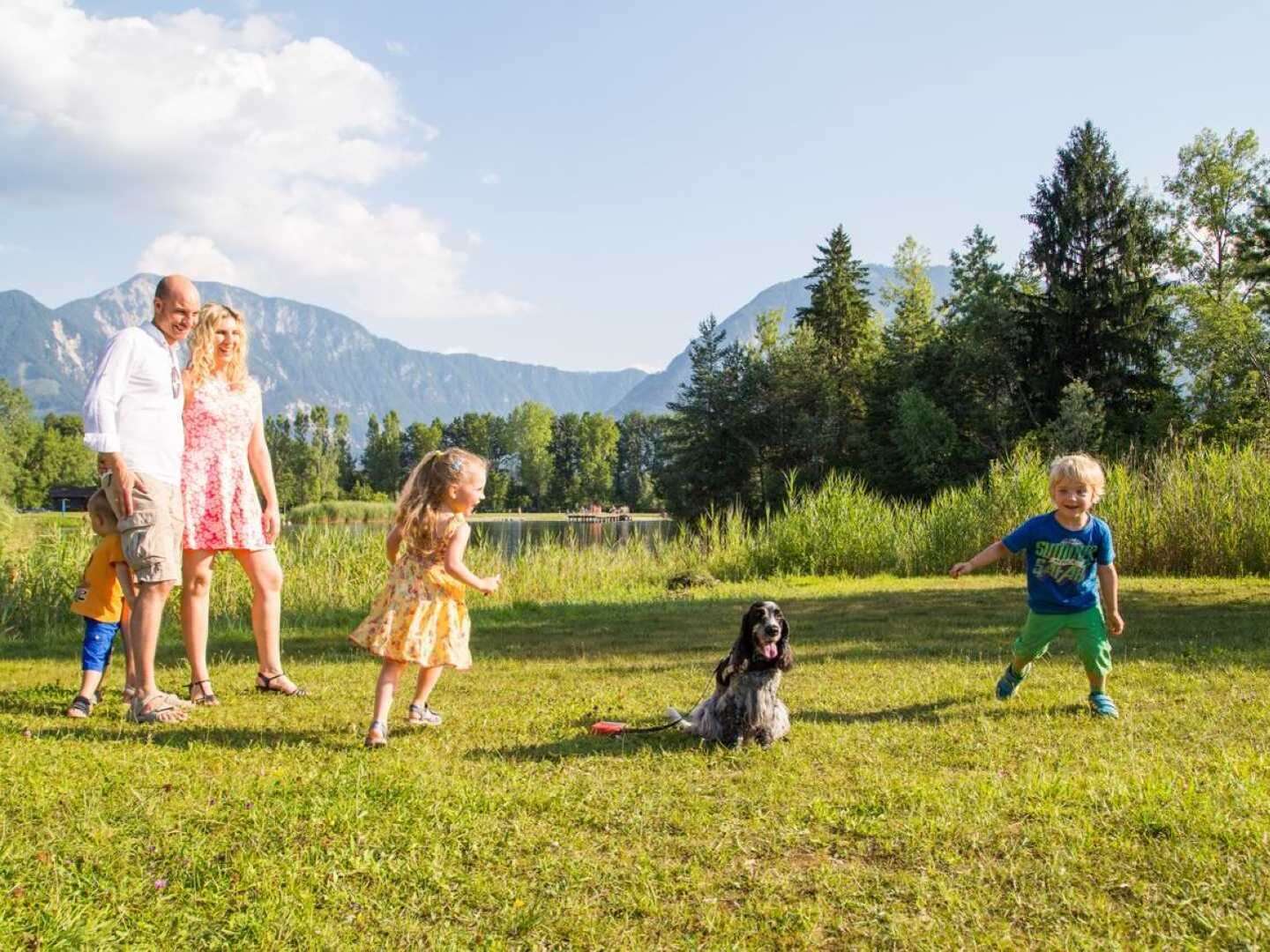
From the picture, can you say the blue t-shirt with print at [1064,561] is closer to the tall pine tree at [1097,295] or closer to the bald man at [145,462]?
the bald man at [145,462]

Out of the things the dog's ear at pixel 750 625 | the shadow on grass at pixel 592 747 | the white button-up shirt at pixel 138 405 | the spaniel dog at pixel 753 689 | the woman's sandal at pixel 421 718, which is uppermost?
the white button-up shirt at pixel 138 405

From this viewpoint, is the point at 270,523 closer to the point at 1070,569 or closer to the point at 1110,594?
the point at 1070,569

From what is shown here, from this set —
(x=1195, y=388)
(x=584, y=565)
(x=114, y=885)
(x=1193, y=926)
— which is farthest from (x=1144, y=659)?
(x=1195, y=388)

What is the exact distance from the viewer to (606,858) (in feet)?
10.4

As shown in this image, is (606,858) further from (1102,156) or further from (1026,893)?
(1102,156)

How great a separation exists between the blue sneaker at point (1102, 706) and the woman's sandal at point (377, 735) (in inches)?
149

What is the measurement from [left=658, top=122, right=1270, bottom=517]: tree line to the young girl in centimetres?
3632

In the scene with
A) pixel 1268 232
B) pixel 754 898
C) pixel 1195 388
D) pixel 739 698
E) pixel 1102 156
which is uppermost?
pixel 1102 156

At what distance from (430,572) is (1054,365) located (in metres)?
44.2

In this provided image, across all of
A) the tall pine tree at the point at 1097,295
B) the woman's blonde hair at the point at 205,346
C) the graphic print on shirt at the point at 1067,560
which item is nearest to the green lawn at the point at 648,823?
the graphic print on shirt at the point at 1067,560

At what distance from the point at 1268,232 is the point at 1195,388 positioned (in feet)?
44.6

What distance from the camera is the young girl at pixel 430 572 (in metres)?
4.77

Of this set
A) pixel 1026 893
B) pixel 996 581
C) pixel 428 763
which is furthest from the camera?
pixel 996 581

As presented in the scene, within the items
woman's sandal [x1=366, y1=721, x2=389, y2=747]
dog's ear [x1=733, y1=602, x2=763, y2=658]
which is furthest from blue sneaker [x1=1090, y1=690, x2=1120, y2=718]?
woman's sandal [x1=366, y1=721, x2=389, y2=747]
